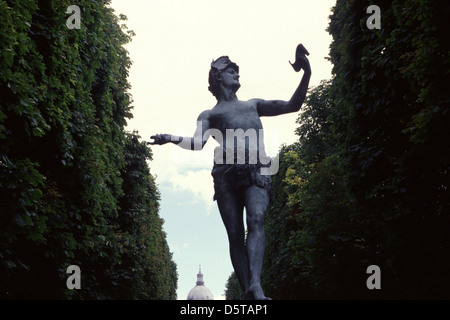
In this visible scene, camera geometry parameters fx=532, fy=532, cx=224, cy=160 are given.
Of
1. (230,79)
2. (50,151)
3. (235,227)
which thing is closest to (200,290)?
(50,151)

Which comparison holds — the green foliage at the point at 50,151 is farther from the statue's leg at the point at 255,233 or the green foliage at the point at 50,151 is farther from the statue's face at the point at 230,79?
the statue's leg at the point at 255,233

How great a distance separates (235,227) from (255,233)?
0.40m

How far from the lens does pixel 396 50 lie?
915 cm

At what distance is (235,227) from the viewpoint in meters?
6.50

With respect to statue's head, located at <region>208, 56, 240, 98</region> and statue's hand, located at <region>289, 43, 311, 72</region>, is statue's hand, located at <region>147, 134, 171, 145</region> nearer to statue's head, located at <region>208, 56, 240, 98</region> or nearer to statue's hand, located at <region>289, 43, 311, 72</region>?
statue's head, located at <region>208, 56, 240, 98</region>

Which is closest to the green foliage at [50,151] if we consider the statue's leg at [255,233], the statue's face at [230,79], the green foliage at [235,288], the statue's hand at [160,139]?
the statue's hand at [160,139]

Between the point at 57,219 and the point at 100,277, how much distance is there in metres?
6.75

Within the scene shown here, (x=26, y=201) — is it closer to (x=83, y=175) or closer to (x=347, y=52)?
(x=83, y=175)

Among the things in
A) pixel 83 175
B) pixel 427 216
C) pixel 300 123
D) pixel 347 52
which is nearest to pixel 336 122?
pixel 347 52

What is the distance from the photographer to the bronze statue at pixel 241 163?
626 cm

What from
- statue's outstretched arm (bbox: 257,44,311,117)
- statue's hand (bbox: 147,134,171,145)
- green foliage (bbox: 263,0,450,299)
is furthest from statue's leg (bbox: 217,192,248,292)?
green foliage (bbox: 263,0,450,299)

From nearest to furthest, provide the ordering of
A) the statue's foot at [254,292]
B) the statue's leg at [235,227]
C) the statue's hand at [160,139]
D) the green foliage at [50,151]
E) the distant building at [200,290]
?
the statue's foot at [254,292], the statue's hand at [160,139], the statue's leg at [235,227], the green foliage at [50,151], the distant building at [200,290]

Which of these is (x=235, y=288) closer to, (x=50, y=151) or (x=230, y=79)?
(x=50, y=151)

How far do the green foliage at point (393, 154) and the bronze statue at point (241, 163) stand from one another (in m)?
2.31
